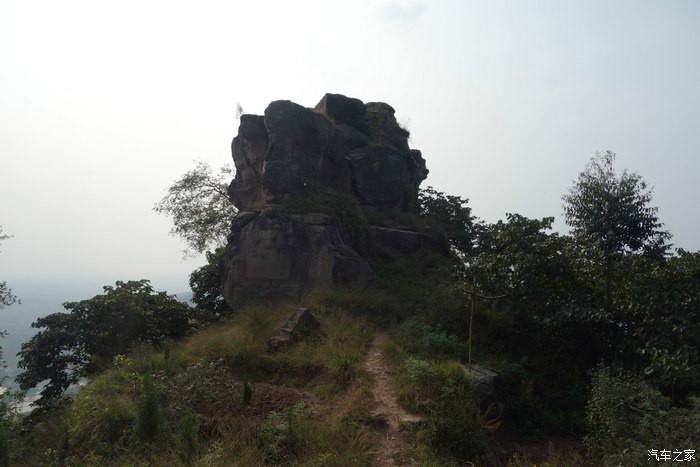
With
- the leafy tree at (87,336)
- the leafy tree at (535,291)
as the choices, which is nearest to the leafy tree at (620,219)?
the leafy tree at (535,291)

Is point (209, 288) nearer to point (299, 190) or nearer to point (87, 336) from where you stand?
point (299, 190)

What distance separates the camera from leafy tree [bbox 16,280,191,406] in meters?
13.2

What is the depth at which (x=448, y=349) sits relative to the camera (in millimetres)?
10664

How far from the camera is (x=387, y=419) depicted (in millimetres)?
7980

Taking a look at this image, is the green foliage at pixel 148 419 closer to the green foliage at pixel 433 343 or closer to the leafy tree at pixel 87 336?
the green foliage at pixel 433 343

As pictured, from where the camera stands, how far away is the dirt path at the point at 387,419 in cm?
702

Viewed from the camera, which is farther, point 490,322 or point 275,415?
point 490,322

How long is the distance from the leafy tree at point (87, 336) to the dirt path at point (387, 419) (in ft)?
23.0

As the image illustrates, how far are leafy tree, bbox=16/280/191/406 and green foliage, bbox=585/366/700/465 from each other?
1078 cm

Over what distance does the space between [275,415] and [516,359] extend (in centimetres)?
643

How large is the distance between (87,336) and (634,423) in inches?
517

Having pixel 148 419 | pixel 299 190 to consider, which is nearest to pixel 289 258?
pixel 299 190

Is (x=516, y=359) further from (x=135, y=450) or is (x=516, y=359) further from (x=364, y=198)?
(x=364, y=198)

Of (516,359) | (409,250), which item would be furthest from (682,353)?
(409,250)
